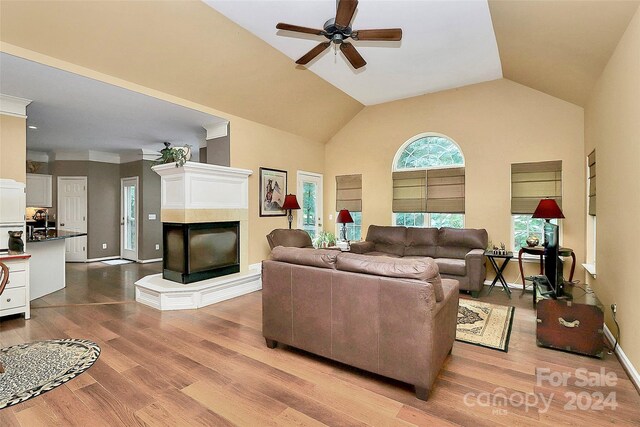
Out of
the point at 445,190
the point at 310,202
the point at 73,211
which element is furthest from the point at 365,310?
the point at 73,211

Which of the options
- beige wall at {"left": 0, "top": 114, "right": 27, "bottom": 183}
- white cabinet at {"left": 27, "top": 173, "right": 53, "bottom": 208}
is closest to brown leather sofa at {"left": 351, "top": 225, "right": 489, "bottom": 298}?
beige wall at {"left": 0, "top": 114, "right": 27, "bottom": 183}

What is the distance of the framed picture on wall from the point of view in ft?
18.8

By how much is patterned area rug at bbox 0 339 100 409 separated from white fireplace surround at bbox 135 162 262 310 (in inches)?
47.0

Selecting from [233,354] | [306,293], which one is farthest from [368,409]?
[233,354]

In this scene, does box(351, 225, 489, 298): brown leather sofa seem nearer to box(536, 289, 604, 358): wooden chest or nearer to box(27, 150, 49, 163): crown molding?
box(536, 289, 604, 358): wooden chest

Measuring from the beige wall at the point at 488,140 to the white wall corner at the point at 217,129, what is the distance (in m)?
2.89

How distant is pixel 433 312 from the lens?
2.08 metres

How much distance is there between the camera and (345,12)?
2.61 meters

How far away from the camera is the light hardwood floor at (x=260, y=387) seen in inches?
77.6

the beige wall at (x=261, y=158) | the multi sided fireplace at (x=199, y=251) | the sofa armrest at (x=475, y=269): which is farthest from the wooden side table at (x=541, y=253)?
the multi sided fireplace at (x=199, y=251)

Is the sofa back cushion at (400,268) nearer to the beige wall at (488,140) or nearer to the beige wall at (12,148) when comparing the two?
the beige wall at (488,140)

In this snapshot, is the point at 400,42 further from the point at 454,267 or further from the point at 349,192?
the point at 349,192

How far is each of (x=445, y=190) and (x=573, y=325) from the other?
3253 millimetres

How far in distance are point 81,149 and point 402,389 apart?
8629 millimetres
